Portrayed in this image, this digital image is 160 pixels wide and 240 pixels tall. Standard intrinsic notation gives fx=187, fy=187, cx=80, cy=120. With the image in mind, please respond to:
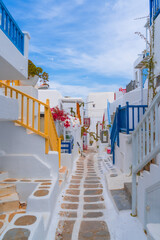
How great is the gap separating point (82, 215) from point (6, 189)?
1739 millimetres

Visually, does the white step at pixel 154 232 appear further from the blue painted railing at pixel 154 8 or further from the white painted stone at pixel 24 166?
the blue painted railing at pixel 154 8

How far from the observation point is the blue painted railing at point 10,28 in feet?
11.9

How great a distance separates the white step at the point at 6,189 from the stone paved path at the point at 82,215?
3.83 ft

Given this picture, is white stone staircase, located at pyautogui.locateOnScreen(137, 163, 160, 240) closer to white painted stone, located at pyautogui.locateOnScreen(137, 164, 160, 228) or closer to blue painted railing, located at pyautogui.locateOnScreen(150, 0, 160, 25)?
white painted stone, located at pyautogui.locateOnScreen(137, 164, 160, 228)

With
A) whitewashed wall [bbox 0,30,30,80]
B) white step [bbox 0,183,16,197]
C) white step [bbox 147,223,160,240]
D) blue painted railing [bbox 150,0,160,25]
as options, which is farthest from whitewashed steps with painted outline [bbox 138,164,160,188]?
blue painted railing [bbox 150,0,160,25]

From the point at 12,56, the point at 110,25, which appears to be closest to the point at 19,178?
the point at 12,56

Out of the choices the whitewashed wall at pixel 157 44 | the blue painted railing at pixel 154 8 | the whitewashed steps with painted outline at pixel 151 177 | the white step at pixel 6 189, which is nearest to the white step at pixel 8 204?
the white step at pixel 6 189

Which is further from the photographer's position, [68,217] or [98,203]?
[98,203]

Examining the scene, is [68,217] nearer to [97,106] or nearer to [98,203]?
[98,203]

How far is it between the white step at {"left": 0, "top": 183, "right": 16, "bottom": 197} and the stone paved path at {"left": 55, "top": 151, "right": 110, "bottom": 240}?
1167mm

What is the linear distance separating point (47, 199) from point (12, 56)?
9.75 feet

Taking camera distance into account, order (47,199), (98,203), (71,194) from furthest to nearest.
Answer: (71,194) → (98,203) → (47,199)

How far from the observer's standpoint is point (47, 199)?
10.9 feet

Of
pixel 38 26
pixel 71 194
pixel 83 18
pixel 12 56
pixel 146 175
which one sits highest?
pixel 83 18
